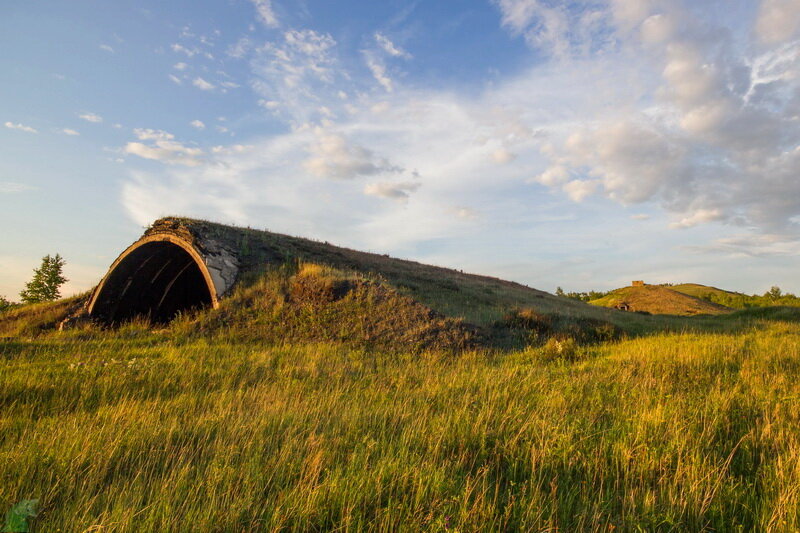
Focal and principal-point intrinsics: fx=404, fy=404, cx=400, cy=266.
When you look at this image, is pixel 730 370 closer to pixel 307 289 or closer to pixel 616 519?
pixel 616 519

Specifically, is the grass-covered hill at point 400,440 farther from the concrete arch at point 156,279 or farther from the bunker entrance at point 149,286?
the bunker entrance at point 149,286

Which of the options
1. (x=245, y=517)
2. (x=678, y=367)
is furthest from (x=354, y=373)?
(x=678, y=367)

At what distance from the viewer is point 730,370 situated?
755cm

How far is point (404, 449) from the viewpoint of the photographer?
3.71 m

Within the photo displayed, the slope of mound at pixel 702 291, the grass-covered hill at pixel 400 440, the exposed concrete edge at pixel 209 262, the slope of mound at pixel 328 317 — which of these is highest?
the slope of mound at pixel 702 291

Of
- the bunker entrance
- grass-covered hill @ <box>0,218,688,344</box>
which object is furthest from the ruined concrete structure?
grass-covered hill @ <box>0,218,688,344</box>

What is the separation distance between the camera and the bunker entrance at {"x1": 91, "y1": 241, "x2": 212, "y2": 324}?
1531cm

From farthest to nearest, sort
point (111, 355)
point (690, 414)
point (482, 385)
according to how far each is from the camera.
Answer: point (111, 355) → point (482, 385) → point (690, 414)

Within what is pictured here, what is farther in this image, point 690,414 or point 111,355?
point 111,355

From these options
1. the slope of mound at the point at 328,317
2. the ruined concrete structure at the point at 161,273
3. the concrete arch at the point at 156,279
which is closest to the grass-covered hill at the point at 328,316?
the slope of mound at the point at 328,317

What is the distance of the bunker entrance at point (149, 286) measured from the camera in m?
15.3

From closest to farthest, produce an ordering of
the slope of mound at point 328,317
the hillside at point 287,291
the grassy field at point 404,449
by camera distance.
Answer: the grassy field at point 404,449, the slope of mound at point 328,317, the hillside at point 287,291

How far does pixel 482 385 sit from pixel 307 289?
845 centimetres

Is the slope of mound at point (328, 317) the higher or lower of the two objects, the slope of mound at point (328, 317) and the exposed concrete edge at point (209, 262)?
the lower
